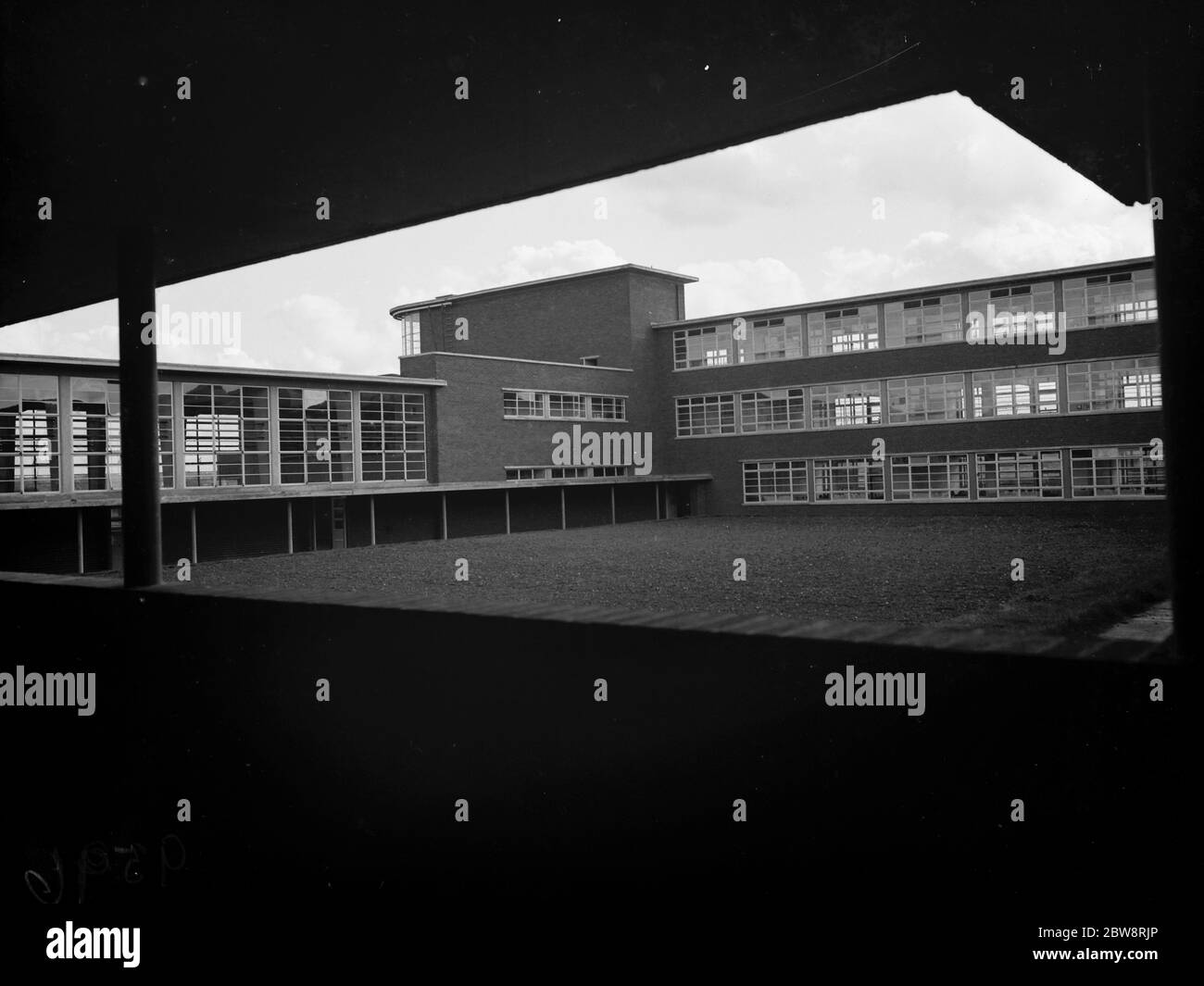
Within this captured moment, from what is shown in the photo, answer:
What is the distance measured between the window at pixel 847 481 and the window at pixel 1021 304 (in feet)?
20.1

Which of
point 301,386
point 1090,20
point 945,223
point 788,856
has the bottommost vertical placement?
point 788,856

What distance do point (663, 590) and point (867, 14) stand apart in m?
11.3

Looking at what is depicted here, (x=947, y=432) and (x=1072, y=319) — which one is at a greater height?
(x=1072, y=319)

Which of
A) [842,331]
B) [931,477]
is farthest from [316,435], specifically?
[931,477]

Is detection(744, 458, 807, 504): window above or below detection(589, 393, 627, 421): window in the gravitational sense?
below

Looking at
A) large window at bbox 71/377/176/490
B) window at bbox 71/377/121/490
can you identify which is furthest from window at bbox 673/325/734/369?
window at bbox 71/377/121/490

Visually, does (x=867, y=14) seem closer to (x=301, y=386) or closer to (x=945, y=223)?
(x=945, y=223)

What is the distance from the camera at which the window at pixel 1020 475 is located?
104 ft

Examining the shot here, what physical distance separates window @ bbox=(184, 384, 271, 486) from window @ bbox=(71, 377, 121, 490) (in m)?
1.79

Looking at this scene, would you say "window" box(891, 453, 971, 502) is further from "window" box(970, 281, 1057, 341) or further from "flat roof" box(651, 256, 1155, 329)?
"flat roof" box(651, 256, 1155, 329)

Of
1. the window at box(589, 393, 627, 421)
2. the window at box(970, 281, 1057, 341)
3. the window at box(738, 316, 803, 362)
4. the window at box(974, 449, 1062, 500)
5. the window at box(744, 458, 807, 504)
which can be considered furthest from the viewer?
the window at box(589, 393, 627, 421)

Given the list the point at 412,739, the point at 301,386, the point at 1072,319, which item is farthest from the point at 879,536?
the point at 412,739

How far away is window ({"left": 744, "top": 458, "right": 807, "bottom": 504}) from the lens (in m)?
36.8

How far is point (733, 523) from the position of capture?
33.7 m
